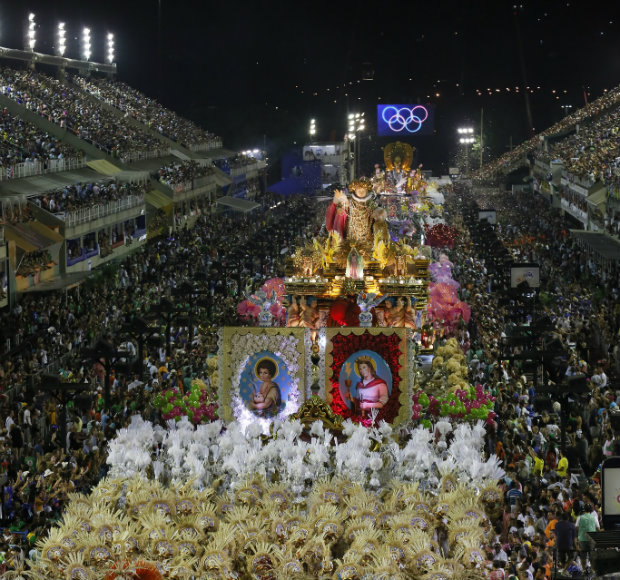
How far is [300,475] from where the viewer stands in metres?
16.7

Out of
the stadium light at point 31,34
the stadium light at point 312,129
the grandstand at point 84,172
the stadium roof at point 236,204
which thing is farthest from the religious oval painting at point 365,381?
the stadium light at point 312,129

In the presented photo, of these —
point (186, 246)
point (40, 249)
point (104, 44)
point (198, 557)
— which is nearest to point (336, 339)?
point (198, 557)

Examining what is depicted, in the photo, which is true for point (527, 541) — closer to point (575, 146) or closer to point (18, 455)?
point (18, 455)

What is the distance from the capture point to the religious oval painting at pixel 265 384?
2052 cm

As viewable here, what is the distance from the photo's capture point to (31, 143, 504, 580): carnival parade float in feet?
45.2

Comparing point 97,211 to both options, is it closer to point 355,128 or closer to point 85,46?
point 85,46

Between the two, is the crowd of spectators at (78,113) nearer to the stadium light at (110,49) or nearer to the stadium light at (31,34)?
the stadium light at (31,34)

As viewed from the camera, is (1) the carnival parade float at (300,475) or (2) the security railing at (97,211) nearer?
(1) the carnival parade float at (300,475)

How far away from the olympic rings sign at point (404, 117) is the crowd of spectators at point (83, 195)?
158 ft

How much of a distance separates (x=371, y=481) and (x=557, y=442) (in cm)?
659

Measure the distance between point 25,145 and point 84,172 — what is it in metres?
5.11

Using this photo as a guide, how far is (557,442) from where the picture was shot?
73.6ft

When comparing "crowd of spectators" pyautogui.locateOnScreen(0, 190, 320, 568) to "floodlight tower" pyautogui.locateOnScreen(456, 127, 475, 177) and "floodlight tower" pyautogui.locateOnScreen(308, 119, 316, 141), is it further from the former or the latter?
"floodlight tower" pyautogui.locateOnScreen(456, 127, 475, 177)

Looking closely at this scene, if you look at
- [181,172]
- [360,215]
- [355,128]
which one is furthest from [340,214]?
[355,128]
